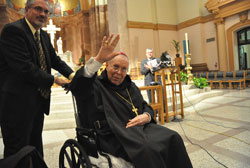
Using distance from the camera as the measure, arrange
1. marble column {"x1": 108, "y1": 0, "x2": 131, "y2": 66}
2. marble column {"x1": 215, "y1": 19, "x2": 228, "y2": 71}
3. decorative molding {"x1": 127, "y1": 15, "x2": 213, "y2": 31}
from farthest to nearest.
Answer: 1. decorative molding {"x1": 127, "y1": 15, "x2": 213, "y2": 31}
2. marble column {"x1": 215, "y1": 19, "x2": 228, "y2": 71}
3. marble column {"x1": 108, "y1": 0, "x2": 131, "y2": 66}

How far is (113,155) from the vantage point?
5.22 feet

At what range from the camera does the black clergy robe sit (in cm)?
149

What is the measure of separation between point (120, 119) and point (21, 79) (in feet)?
3.06

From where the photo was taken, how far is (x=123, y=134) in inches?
62.9

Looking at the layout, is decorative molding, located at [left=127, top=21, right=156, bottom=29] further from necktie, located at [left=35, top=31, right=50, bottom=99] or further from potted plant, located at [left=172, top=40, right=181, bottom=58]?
necktie, located at [left=35, top=31, right=50, bottom=99]

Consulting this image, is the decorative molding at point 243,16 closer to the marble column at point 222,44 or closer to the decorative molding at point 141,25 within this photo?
the marble column at point 222,44

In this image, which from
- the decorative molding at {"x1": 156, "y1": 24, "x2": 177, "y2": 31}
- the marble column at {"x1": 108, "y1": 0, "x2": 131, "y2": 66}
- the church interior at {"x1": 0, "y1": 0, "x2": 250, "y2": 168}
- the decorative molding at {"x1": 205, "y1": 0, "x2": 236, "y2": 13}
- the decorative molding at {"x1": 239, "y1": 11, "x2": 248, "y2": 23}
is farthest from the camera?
the decorative molding at {"x1": 156, "y1": 24, "x2": 177, "y2": 31}

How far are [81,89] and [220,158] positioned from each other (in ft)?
6.81

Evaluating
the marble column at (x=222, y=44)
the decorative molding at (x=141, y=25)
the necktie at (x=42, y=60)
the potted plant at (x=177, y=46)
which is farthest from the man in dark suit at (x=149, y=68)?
the potted plant at (x=177, y=46)

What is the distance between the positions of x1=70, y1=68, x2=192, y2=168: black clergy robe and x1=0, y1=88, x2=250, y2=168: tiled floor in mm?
986

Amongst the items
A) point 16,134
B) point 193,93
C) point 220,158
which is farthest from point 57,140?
point 193,93

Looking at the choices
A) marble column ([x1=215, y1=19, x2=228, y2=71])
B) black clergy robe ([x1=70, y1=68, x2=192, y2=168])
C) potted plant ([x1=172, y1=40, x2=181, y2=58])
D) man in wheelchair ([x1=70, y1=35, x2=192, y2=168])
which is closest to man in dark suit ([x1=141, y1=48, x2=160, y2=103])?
man in wheelchair ([x1=70, y1=35, x2=192, y2=168])

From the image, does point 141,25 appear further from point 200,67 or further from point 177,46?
point 200,67

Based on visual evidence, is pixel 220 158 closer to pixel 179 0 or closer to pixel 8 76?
pixel 8 76
